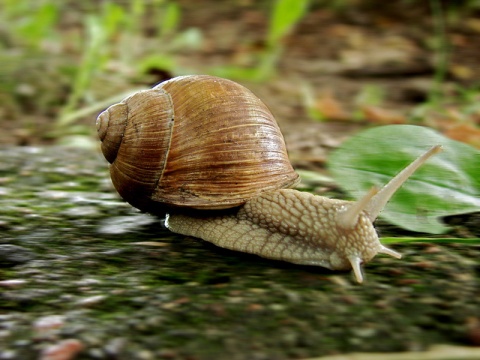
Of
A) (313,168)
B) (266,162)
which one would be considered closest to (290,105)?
(313,168)

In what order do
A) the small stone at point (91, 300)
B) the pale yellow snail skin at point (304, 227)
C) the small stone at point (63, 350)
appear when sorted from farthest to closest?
the pale yellow snail skin at point (304, 227), the small stone at point (91, 300), the small stone at point (63, 350)

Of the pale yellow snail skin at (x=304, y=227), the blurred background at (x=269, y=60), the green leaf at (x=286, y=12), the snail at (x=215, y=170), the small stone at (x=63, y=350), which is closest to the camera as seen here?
the small stone at (x=63, y=350)

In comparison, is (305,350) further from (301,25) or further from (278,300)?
(301,25)

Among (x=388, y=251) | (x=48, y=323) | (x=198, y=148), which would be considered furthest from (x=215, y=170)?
(x=48, y=323)

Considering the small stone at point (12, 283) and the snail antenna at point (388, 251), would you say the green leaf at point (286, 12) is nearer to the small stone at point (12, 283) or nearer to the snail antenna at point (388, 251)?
the snail antenna at point (388, 251)

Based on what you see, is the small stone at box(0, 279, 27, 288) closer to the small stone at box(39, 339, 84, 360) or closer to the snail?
the small stone at box(39, 339, 84, 360)

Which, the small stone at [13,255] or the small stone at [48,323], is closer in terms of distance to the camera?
the small stone at [48,323]

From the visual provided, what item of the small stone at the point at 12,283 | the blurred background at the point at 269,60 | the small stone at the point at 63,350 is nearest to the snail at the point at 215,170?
the small stone at the point at 12,283
